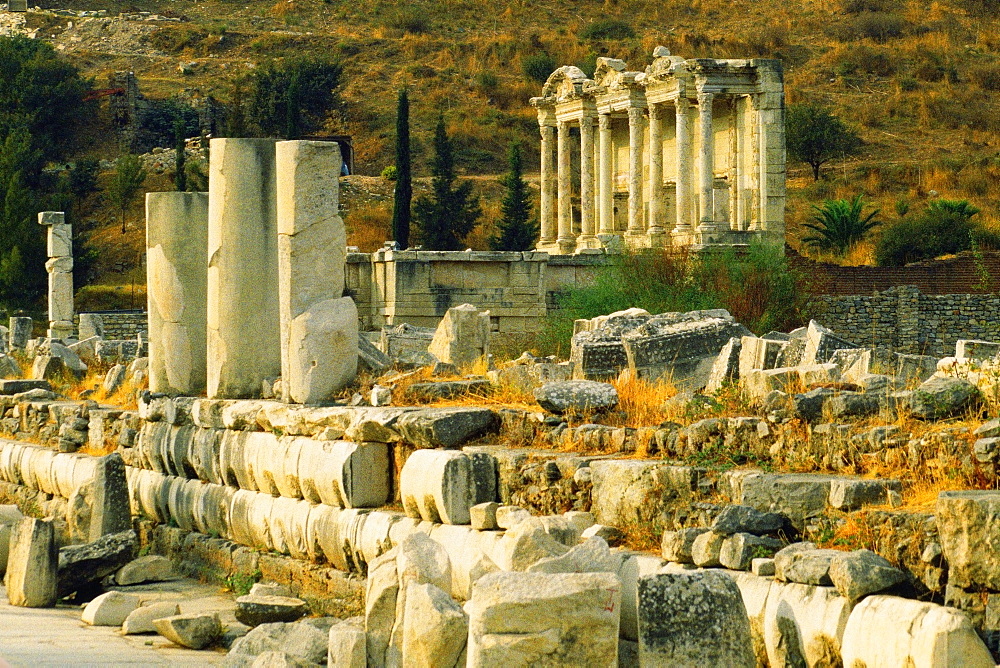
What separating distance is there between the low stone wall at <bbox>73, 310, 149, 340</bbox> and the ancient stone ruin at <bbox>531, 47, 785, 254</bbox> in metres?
10.9

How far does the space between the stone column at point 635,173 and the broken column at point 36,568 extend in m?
26.5

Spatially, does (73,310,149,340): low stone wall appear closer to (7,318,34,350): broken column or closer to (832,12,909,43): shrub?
(7,318,34,350): broken column

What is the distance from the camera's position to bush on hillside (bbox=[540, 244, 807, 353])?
2450 centimetres

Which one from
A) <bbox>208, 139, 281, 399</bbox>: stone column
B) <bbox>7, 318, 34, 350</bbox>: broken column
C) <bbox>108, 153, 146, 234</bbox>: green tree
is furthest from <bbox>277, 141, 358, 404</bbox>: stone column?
<bbox>108, 153, 146, 234</bbox>: green tree

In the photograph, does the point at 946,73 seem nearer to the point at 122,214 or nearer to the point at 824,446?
the point at 122,214

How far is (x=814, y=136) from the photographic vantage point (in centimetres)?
5138

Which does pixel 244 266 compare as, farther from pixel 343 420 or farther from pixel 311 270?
pixel 343 420

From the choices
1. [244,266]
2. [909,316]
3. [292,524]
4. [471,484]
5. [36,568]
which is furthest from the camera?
[909,316]

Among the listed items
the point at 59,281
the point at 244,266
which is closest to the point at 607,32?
the point at 59,281

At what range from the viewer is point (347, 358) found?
11.1 metres

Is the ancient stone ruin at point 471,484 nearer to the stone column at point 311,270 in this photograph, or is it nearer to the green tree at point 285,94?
the stone column at point 311,270

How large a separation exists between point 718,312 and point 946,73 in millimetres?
50727

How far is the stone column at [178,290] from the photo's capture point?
45.0ft

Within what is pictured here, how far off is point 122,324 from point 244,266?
81.7 ft
